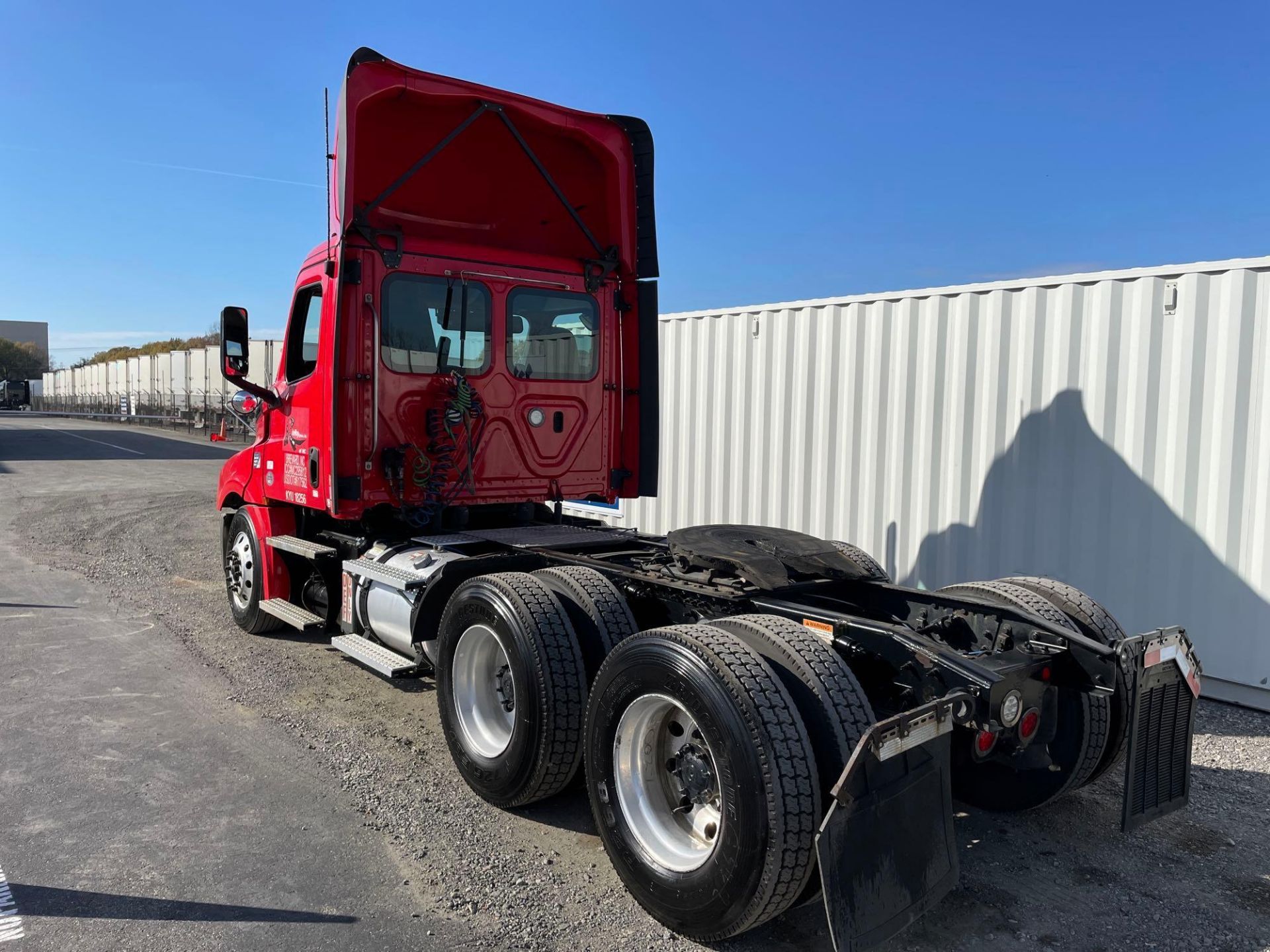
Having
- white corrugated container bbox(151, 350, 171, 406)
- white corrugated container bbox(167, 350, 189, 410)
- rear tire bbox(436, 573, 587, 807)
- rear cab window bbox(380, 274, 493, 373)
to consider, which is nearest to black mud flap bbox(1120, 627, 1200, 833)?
rear tire bbox(436, 573, 587, 807)

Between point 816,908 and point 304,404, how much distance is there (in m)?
4.34

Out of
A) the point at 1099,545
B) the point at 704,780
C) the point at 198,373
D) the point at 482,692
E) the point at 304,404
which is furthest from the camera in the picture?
the point at 198,373

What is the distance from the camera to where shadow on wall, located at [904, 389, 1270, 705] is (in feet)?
18.9

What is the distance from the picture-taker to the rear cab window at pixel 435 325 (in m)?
5.57

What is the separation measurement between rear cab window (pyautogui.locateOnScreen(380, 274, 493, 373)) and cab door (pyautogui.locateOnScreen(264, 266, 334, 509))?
1.23 ft

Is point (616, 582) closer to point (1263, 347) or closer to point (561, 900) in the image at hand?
point (561, 900)

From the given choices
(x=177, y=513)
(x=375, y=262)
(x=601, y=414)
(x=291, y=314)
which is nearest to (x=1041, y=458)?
(x=601, y=414)

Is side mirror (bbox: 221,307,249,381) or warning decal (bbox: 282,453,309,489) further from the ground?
side mirror (bbox: 221,307,249,381)

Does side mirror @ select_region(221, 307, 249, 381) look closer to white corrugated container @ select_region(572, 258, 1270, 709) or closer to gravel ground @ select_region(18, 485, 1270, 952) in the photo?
gravel ground @ select_region(18, 485, 1270, 952)

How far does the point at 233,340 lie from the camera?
604 cm

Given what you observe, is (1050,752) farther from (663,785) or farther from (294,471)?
(294,471)

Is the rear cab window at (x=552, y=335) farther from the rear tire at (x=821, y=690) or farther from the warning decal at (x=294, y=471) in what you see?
the rear tire at (x=821, y=690)

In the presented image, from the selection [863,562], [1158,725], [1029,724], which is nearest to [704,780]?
[1029,724]

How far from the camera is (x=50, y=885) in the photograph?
11.2ft
